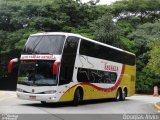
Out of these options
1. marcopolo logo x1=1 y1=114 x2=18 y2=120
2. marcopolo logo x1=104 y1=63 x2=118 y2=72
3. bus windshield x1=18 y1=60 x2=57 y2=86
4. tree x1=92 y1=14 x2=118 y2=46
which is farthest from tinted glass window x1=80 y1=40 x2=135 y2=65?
tree x1=92 y1=14 x2=118 y2=46

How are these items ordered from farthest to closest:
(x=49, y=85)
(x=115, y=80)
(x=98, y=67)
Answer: (x=115, y=80), (x=98, y=67), (x=49, y=85)

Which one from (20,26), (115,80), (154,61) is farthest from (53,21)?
(154,61)

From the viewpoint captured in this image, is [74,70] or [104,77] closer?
[74,70]

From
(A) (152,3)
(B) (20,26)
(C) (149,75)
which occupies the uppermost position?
(A) (152,3)

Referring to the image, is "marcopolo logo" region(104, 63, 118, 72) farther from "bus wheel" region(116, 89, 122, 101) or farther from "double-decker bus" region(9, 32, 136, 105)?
"bus wheel" region(116, 89, 122, 101)

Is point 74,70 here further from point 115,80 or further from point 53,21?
point 53,21

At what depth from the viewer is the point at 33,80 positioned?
1942cm

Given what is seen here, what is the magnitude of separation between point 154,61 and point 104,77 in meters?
3.30

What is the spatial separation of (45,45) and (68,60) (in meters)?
1.38

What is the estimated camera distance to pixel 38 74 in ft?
63.8

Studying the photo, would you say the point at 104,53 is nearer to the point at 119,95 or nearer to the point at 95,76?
the point at 95,76

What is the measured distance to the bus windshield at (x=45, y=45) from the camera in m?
19.7

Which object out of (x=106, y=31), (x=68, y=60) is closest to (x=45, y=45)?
(x=68, y=60)

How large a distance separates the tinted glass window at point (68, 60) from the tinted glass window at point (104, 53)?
38.7 inches
